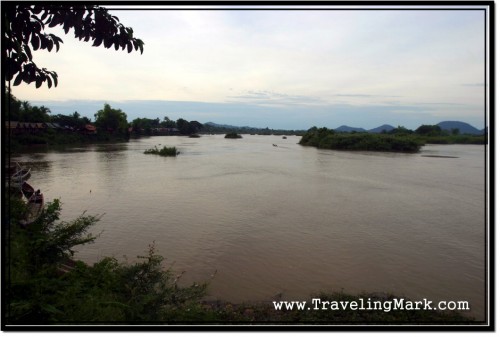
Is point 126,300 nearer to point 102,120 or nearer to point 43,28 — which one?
point 43,28

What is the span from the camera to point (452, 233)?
768 cm

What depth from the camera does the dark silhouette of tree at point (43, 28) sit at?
2205 mm

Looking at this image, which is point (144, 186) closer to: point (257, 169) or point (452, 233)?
point (257, 169)

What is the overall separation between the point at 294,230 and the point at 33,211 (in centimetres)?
502

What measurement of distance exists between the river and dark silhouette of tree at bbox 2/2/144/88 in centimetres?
276

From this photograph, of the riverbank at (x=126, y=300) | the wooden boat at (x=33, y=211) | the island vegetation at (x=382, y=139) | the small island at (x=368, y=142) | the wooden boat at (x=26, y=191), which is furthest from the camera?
the island vegetation at (x=382, y=139)

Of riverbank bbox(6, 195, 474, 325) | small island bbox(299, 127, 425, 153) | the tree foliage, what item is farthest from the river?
the tree foliage

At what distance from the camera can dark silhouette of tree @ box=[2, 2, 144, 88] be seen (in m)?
2.21

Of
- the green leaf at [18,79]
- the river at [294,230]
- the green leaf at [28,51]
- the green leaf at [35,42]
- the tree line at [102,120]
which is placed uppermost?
the tree line at [102,120]

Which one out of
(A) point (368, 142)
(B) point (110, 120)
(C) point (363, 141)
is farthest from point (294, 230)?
(B) point (110, 120)

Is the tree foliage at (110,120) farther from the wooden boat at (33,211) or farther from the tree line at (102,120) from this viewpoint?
the wooden boat at (33,211)

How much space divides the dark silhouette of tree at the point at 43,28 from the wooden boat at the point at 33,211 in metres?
2.95

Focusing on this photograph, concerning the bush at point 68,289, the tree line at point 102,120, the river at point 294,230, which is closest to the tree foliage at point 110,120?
the tree line at point 102,120

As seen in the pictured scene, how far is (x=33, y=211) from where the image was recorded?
202 inches
